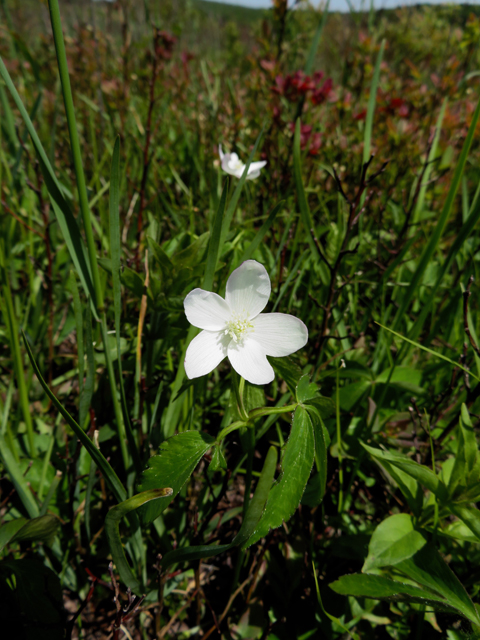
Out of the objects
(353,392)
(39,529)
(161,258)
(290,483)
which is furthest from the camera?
(353,392)

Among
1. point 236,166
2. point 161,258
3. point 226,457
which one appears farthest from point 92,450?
point 236,166

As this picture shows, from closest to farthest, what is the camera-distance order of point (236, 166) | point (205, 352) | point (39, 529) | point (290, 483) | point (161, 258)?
point (290, 483) < point (205, 352) < point (39, 529) < point (161, 258) < point (236, 166)

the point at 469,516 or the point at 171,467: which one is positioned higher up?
the point at 171,467


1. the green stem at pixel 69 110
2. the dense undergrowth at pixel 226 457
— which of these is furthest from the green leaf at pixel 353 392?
the green stem at pixel 69 110

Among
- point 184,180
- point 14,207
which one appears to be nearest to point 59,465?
point 14,207

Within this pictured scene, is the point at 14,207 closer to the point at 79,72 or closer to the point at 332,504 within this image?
the point at 332,504

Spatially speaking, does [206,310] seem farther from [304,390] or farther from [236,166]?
[236,166]

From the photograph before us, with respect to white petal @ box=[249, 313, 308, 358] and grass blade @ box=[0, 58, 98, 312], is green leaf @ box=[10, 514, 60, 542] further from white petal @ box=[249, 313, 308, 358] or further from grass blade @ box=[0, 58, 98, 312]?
white petal @ box=[249, 313, 308, 358]
